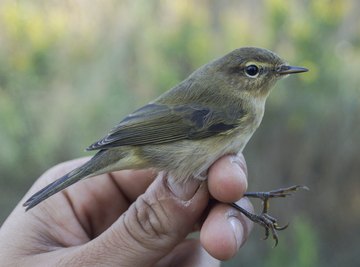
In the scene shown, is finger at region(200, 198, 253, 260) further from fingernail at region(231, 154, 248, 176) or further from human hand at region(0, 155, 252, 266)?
fingernail at region(231, 154, 248, 176)

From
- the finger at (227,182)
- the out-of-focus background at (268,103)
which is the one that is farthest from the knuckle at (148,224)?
the out-of-focus background at (268,103)

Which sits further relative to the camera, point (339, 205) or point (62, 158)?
point (62, 158)

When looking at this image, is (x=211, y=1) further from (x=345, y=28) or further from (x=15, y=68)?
(x=15, y=68)

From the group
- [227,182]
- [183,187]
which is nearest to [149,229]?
[183,187]

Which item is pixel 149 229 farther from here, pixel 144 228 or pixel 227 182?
pixel 227 182

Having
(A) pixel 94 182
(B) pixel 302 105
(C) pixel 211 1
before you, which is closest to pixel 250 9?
(C) pixel 211 1

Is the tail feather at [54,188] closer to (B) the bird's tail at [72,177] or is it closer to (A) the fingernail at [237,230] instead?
(B) the bird's tail at [72,177]
